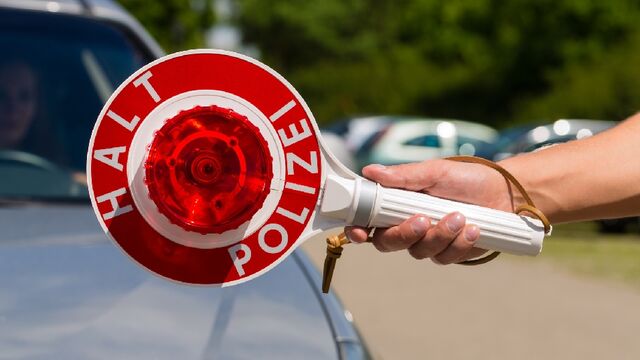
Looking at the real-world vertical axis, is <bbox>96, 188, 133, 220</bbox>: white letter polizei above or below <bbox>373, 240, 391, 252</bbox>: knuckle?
above

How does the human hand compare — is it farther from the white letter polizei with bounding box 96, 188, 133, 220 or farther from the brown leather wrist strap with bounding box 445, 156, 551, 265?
the white letter polizei with bounding box 96, 188, 133, 220

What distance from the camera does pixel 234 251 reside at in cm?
151

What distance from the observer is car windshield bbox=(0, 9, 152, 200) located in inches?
130

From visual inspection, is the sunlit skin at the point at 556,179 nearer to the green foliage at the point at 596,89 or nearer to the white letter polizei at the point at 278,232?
the white letter polizei at the point at 278,232

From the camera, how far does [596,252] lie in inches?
468

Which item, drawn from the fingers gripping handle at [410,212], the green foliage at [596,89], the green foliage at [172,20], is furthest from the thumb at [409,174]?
the green foliage at [172,20]

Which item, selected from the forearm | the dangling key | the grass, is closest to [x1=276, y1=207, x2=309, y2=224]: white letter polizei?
the dangling key

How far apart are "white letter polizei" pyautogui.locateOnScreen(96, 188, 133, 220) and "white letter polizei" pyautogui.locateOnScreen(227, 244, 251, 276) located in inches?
5.8

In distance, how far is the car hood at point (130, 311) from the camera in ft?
5.64

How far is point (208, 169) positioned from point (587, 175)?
0.86 metres

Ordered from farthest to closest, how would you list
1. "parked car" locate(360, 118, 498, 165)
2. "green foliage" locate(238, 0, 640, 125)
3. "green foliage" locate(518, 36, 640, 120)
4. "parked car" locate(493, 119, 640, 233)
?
"green foliage" locate(238, 0, 640, 125)
"green foliage" locate(518, 36, 640, 120)
"parked car" locate(360, 118, 498, 165)
"parked car" locate(493, 119, 640, 233)

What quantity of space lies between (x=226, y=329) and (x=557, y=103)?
29698mm

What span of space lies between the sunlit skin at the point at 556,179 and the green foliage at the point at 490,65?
22.5 m

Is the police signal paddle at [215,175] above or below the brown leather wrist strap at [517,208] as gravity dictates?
above
